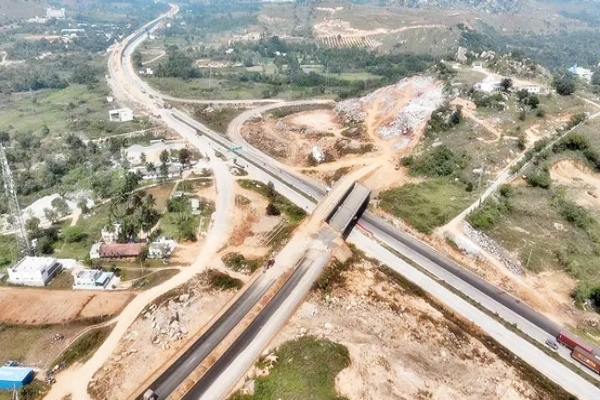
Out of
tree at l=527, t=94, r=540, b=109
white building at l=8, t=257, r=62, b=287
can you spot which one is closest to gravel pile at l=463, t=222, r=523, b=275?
tree at l=527, t=94, r=540, b=109

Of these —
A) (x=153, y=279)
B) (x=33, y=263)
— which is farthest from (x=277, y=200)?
(x=33, y=263)

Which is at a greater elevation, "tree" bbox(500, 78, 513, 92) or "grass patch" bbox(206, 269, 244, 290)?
"tree" bbox(500, 78, 513, 92)

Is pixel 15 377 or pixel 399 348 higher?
Result: pixel 399 348

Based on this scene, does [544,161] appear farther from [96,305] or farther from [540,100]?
[96,305]

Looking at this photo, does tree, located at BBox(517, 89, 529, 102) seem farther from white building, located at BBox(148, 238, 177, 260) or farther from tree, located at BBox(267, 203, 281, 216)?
white building, located at BBox(148, 238, 177, 260)

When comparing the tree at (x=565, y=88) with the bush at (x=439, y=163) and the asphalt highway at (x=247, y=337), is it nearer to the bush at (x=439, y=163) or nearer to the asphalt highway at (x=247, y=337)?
the bush at (x=439, y=163)

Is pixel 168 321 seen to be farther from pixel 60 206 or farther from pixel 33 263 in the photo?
pixel 60 206

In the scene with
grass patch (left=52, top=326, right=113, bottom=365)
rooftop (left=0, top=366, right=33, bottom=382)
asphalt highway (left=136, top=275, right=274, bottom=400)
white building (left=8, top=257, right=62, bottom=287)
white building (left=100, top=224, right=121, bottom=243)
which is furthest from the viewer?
white building (left=100, top=224, right=121, bottom=243)

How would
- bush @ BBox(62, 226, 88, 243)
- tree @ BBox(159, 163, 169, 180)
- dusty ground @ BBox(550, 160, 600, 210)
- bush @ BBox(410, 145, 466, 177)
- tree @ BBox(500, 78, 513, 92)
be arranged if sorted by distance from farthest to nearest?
tree @ BBox(500, 78, 513, 92)
tree @ BBox(159, 163, 169, 180)
bush @ BBox(410, 145, 466, 177)
dusty ground @ BBox(550, 160, 600, 210)
bush @ BBox(62, 226, 88, 243)
